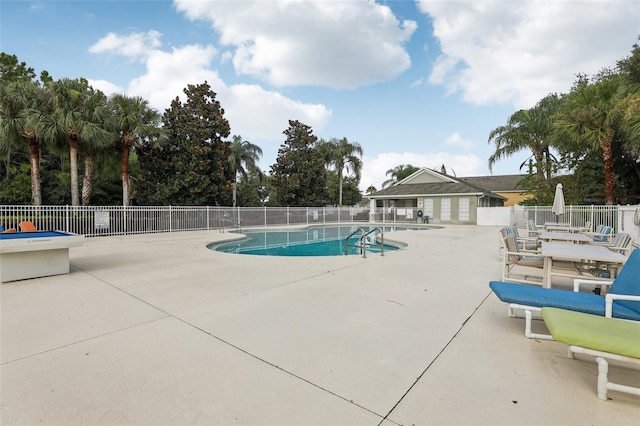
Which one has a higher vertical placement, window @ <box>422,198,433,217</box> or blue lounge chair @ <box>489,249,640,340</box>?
window @ <box>422,198,433,217</box>

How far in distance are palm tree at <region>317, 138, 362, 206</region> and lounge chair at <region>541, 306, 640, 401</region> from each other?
32096 millimetres

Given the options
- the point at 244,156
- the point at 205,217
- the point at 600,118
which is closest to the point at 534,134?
the point at 600,118

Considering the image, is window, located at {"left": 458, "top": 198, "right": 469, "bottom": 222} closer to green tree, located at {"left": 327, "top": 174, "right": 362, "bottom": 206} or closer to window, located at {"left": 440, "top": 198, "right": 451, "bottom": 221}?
window, located at {"left": 440, "top": 198, "right": 451, "bottom": 221}

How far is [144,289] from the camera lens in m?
4.95

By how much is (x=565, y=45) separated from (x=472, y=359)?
1292cm

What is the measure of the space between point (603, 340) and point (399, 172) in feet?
139

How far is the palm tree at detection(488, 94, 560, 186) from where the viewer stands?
23234 millimetres

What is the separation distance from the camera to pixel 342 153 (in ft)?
110

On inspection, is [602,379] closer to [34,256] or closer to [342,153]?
[34,256]

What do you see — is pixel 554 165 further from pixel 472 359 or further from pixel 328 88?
pixel 472 359

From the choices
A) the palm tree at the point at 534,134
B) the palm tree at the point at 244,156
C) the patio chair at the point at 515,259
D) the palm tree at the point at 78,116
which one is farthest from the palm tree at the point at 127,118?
the palm tree at the point at 534,134

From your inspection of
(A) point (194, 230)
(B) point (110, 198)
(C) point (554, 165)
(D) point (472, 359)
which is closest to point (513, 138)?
(C) point (554, 165)

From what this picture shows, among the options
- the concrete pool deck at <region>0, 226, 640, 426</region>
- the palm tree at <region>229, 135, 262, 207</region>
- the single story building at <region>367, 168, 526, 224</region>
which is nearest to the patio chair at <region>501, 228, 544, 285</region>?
the concrete pool deck at <region>0, 226, 640, 426</region>

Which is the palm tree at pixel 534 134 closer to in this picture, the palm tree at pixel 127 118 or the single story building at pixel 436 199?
the single story building at pixel 436 199
